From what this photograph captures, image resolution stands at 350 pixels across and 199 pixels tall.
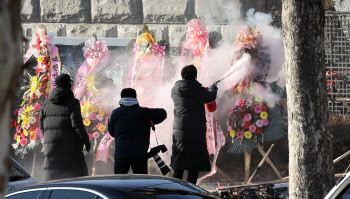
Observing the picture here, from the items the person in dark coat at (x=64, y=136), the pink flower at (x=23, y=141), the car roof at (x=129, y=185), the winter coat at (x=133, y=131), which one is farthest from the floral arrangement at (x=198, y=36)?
the car roof at (x=129, y=185)

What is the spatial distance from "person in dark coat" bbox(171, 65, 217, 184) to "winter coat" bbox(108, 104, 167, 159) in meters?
0.57

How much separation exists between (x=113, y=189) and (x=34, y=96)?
20.6ft

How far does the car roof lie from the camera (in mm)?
3865

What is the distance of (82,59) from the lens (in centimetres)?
1011

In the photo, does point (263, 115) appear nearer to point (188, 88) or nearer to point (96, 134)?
point (188, 88)

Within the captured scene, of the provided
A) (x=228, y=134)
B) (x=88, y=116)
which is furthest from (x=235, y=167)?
(x=88, y=116)

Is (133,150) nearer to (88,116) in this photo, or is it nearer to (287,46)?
(287,46)

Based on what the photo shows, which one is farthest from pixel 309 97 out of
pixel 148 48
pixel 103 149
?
pixel 103 149

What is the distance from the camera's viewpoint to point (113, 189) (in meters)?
3.86

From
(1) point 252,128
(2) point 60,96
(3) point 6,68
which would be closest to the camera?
(3) point 6,68

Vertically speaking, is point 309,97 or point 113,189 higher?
point 309,97

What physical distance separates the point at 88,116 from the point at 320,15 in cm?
480

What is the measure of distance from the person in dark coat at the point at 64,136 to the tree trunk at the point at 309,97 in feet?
8.56

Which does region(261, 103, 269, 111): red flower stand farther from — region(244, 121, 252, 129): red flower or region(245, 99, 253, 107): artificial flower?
region(244, 121, 252, 129): red flower
